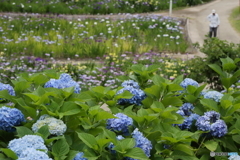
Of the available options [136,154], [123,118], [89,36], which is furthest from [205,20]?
[136,154]

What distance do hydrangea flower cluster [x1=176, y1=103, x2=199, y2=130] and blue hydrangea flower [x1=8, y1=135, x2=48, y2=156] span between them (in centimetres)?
93

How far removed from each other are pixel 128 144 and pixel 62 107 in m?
0.38

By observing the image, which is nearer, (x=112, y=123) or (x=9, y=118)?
(x=9, y=118)

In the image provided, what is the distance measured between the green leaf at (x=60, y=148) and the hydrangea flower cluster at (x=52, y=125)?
0.06 m

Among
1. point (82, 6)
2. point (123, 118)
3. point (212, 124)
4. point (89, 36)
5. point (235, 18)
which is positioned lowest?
point (235, 18)

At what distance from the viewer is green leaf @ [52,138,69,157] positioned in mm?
1754

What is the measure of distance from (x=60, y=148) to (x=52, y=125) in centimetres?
12

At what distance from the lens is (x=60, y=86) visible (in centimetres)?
231

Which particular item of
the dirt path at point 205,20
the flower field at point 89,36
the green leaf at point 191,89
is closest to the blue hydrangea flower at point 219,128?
the green leaf at point 191,89

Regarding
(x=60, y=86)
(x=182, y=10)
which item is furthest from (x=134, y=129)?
(x=182, y=10)

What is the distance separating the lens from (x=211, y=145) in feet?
7.11

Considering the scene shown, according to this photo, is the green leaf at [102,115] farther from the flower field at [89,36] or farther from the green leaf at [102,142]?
the flower field at [89,36]

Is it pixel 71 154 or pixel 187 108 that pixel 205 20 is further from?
pixel 71 154

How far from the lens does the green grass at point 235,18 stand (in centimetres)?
1380
